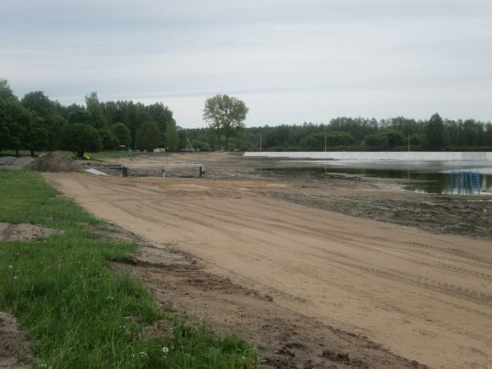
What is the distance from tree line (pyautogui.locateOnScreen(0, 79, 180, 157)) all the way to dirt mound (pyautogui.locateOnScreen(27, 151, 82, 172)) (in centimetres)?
2372

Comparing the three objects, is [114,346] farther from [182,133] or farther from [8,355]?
[182,133]

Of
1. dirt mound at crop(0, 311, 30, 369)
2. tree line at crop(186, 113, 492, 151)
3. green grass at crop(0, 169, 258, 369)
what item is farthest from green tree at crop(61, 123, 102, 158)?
tree line at crop(186, 113, 492, 151)

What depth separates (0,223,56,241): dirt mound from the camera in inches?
400

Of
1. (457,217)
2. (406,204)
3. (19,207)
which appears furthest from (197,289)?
(406,204)

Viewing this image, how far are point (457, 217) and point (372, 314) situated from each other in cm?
1418

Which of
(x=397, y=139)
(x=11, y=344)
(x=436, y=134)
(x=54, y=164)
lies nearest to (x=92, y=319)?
(x=11, y=344)

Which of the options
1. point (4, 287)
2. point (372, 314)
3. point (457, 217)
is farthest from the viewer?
point (457, 217)

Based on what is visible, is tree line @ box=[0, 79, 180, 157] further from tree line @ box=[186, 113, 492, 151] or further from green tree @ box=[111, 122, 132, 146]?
tree line @ box=[186, 113, 492, 151]

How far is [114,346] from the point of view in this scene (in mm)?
4574

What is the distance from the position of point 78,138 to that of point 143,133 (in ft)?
184

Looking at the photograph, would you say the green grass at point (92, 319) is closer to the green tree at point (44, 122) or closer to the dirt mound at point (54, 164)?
the dirt mound at point (54, 164)

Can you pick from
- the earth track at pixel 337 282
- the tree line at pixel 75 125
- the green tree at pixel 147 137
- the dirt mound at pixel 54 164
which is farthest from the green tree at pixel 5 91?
the earth track at pixel 337 282

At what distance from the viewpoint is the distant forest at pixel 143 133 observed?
72625mm

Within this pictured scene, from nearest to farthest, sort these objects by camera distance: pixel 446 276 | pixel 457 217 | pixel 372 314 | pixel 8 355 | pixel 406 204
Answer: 1. pixel 8 355
2. pixel 372 314
3. pixel 446 276
4. pixel 457 217
5. pixel 406 204
